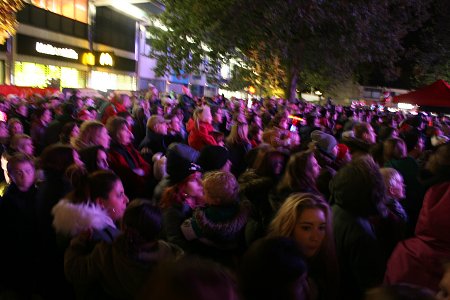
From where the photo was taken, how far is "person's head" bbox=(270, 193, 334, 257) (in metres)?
2.58

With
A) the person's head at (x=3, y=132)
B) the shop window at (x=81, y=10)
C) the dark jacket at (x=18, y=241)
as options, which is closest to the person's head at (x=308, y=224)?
the dark jacket at (x=18, y=241)

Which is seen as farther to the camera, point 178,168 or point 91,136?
point 91,136

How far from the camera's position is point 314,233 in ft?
8.48

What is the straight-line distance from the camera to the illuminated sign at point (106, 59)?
2945cm

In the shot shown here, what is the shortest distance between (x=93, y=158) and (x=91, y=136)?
0.57 metres

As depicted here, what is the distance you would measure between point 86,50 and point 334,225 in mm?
29507

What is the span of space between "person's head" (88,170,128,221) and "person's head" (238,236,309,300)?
1.44 meters

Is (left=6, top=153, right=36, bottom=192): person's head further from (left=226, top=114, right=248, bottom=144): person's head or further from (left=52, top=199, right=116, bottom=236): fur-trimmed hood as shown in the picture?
(left=226, top=114, right=248, bottom=144): person's head

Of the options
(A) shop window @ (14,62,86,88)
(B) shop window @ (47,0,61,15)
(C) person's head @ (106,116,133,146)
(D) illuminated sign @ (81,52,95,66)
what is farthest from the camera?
(D) illuminated sign @ (81,52,95,66)

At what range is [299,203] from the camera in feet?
8.70

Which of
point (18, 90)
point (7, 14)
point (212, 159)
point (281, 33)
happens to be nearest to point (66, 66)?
point (18, 90)

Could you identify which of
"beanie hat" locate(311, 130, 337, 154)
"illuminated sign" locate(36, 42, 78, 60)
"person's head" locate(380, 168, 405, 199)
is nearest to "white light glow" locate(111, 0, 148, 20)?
"illuminated sign" locate(36, 42, 78, 60)

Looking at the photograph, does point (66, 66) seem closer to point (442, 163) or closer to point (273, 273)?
point (442, 163)

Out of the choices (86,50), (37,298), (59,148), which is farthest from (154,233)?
(86,50)
